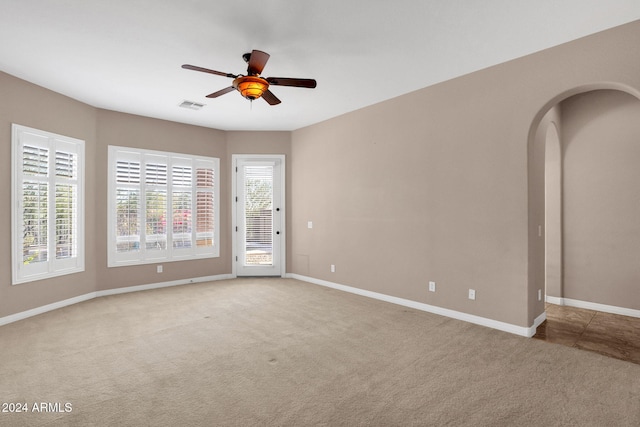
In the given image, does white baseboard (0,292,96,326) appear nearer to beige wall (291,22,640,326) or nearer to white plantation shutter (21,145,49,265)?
white plantation shutter (21,145,49,265)

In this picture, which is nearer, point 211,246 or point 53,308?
point 53,308

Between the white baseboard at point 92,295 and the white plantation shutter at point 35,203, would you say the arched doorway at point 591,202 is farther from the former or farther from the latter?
the white plantation shutter at point 35,203

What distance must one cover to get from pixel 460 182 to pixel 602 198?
2.06m

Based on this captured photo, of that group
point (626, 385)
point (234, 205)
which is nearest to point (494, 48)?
point (626, 385)

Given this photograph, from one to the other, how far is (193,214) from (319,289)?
8.92 ft


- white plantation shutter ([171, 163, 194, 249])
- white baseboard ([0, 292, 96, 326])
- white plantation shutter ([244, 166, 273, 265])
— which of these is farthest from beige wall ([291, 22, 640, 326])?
white baseboard ([0, 292, 96, 326])

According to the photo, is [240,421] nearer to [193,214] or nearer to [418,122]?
[418,122]

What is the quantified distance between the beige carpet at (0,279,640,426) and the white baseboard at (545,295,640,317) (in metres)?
1.83

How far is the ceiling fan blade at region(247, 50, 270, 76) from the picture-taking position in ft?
9.37

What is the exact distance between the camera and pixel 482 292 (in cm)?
399

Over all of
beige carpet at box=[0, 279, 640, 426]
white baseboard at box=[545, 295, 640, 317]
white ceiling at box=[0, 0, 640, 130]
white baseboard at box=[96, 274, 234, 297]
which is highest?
white ceiling at box=[0, 0, 640, 130]

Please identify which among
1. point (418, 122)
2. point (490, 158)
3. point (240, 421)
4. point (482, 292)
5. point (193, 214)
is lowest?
point (240, 421)

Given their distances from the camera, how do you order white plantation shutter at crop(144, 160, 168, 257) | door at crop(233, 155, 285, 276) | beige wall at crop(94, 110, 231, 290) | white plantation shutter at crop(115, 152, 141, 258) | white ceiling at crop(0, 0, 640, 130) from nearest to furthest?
white ceiling at crop(0, 0, 640, 130) < beige wall at crop(94, 110, 231, 290) < white plantation shutter at crop(115, 152, 141, 258) < white plantation shutter at crop(144, 160, 168, 257) < door at crop(233, 155, 285, 276)

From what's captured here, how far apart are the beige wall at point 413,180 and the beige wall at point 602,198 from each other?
1213mm
